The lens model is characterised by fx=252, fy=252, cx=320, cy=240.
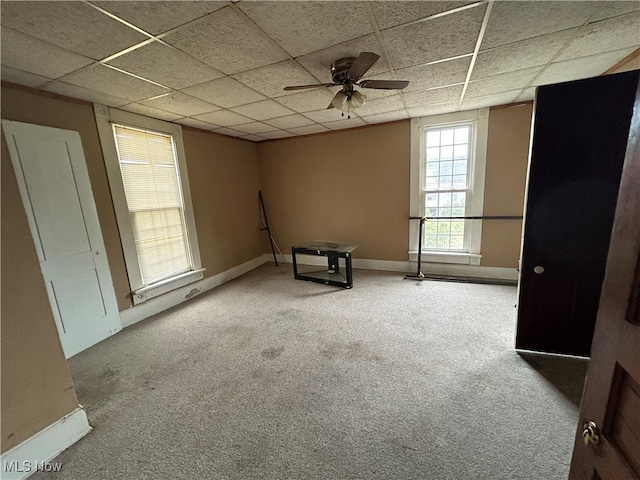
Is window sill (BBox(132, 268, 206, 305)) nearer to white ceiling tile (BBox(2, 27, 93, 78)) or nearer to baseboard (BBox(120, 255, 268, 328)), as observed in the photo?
baseboard (BBox(120, 255, 268, 328))

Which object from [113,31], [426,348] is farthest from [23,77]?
[426,348]

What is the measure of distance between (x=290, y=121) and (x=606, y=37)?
3.10m

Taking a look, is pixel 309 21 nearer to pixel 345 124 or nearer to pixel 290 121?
pixel 290 121

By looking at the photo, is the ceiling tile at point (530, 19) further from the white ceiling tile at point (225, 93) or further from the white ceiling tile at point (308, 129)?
the white ceiling tile at point (308, 129)

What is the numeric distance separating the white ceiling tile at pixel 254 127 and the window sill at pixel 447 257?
3063mm

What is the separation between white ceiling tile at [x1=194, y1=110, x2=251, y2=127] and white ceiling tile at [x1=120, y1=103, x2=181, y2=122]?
0.29m

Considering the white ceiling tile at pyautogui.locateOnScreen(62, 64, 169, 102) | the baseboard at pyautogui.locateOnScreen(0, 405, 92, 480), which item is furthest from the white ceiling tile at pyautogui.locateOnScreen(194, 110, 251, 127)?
the baseboard at pyautogui.locateOnScreen(0, 405, 92, 480)

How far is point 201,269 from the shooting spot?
152 inches

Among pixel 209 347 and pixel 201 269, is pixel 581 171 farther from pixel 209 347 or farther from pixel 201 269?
pixel 201 269

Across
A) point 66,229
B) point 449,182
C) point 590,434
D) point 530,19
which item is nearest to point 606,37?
point 530,19

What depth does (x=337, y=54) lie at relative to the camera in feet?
6.18

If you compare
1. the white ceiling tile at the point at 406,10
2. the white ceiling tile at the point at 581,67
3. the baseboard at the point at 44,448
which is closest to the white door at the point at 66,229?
the baseboard at the point at 44,448

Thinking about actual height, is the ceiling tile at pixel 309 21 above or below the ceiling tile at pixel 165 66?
below

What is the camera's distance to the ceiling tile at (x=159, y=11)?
1.32m
